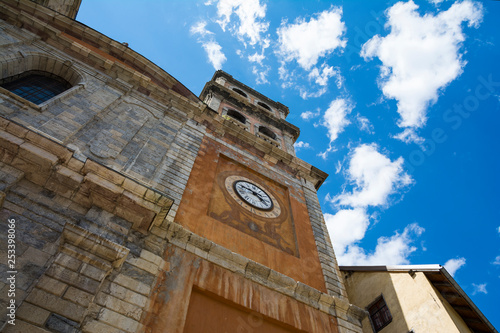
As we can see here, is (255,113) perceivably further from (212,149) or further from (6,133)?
(6,133)

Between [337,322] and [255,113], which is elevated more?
[255,113]

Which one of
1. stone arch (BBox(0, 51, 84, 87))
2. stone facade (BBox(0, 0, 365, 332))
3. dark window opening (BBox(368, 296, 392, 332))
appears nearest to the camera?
stone facade (BBox(0, 0, 365, 332))

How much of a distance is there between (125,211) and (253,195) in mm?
4525

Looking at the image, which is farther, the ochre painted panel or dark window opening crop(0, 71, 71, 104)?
dark window opening crop(0, 71, 71, 104)

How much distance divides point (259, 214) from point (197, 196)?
189cm

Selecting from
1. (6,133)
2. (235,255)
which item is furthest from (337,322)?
(6,133)

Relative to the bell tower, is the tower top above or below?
above

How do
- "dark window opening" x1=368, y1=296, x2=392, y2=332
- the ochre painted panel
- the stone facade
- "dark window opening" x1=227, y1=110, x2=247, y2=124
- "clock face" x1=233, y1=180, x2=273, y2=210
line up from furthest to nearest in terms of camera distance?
"dark window opening" x1=227, y1=110, x2=247, y2=124 < "dark window opening" x1=368, y1=296, x2=392, y2=332 < "clock face" x1=233, y1=180, x2=273, y2=210 < the ochre painted panel < the stone facade

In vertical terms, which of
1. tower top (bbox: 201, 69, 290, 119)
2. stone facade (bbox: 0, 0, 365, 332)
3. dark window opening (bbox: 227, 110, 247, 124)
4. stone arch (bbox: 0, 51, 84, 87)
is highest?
tower top (bbox: 201, 69, 290, 119)

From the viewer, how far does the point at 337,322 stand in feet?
22.8

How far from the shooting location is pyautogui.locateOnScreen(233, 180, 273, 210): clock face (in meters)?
9.15

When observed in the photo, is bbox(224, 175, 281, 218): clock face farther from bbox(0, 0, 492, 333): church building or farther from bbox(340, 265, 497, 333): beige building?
bbox(340, 265, 497, 333): beige building

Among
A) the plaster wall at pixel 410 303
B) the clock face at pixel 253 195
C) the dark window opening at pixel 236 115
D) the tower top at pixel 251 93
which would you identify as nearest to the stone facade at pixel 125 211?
the clock face at pixel 253 195

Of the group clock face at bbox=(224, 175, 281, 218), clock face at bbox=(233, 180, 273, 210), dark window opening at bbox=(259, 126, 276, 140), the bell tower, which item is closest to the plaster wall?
the bell tower
